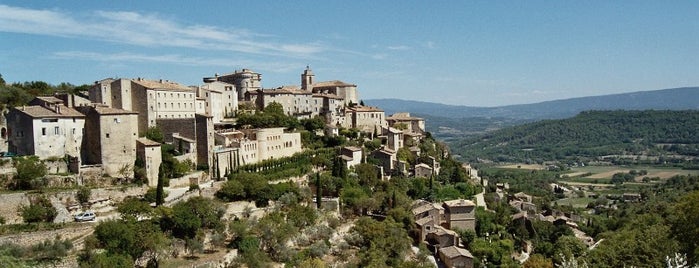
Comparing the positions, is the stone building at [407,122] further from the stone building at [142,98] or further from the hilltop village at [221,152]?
the stone building at [142,98]

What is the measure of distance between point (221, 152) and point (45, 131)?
441 inches

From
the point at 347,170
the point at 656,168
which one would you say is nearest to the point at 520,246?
the point at 347,170

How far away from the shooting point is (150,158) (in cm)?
3550

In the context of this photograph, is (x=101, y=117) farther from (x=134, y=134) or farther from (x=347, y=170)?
(x=347, y=170)

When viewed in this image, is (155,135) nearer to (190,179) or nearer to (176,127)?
(176,127)

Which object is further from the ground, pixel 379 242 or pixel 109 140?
pixel 109 140

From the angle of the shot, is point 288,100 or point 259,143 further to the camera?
point 288,100

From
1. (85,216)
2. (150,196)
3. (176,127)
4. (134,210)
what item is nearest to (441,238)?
(176,127)

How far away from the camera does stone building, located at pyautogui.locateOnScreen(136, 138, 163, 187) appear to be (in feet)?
115

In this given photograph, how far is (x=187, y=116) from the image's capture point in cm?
4475

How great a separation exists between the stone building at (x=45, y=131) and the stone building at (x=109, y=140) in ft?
1.84

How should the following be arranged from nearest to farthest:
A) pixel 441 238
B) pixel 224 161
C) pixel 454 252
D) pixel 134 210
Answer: pixel 134 210, pixel 454 252, pixel 224 161, pixel 441 238

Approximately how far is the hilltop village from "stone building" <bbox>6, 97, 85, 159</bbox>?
56mm

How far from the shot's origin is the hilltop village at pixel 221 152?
33.0m
